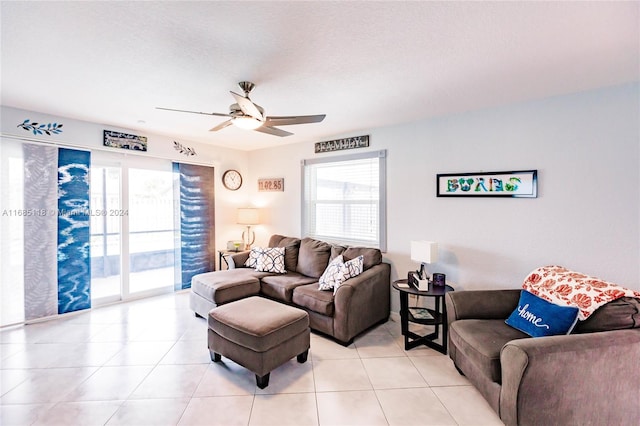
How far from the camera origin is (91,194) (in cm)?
374

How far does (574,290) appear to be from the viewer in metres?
2.10

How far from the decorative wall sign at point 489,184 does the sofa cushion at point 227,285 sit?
8.27 ft

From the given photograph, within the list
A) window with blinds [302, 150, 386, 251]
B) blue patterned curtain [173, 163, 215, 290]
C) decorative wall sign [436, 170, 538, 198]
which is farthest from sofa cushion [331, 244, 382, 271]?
blue patterned curtain [173, 163, 215, 290]

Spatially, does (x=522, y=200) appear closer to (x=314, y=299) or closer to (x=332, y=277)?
(x=332, y=277)

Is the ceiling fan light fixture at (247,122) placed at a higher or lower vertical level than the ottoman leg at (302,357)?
higher

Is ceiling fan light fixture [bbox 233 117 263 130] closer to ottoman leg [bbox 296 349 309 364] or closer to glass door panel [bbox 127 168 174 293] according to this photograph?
ottoman leg [bbox 296 349 309 364]

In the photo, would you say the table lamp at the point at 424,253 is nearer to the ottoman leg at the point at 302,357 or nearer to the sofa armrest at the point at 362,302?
the sofa armrest at the point at 362,302

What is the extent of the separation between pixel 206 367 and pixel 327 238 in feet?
7.73

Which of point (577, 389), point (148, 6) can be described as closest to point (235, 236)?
point (148, 6)

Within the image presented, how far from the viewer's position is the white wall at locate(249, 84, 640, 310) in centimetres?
238

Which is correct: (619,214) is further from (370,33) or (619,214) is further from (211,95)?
(211,95)

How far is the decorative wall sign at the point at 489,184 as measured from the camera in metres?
2.75

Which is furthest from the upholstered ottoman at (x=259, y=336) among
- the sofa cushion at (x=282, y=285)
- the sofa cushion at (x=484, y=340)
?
the sofa cushion at (x=484, y=340)

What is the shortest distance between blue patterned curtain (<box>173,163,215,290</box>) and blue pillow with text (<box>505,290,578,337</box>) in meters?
4.24
